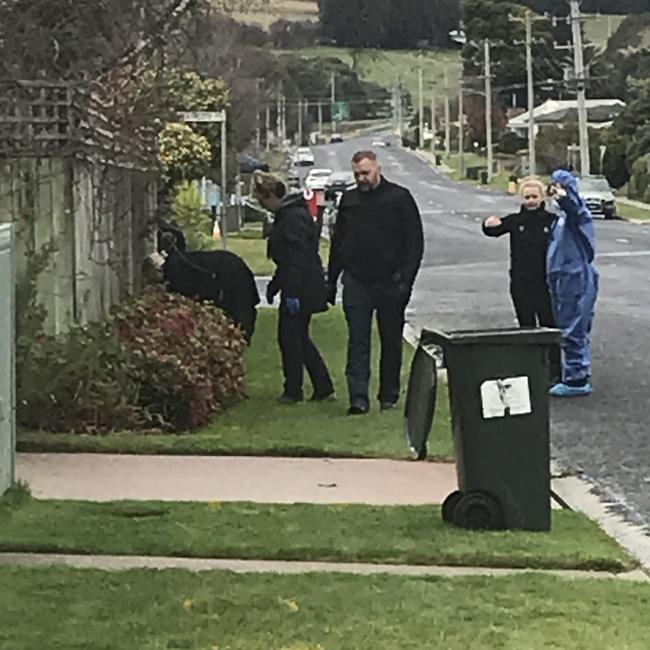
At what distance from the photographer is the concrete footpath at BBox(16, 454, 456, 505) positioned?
8930mm

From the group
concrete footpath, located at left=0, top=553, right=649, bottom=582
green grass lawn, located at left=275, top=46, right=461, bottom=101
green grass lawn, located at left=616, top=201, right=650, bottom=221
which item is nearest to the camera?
concrete footpath, located at left=0, top=553, right=649, bottom=582

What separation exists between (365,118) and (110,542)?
171m

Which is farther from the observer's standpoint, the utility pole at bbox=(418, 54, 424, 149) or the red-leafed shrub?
the utility pole at bbox=(418, 54, 424, 149)

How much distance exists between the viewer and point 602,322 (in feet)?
63.8

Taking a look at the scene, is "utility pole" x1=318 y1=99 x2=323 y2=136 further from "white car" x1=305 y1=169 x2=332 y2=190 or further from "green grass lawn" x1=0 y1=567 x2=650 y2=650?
"green grass lawn" x1=0 y1=567 x2=650 y2=650

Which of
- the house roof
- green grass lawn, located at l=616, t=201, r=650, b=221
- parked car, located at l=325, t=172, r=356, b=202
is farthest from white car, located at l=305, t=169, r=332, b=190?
the house roof

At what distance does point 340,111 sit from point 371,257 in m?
141

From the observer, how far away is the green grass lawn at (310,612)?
5848 mm

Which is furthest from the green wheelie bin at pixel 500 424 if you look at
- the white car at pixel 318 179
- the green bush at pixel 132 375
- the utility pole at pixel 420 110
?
the utility pole at pixel 420 110

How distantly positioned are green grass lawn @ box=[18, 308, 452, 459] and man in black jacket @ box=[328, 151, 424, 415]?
0.46 m

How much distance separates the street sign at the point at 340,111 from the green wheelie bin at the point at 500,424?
5488 inches

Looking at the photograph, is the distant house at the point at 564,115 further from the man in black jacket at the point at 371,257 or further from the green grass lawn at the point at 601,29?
the man in black jacket at the point at 371,257

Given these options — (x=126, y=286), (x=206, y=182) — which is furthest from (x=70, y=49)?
(x=206, y=182)

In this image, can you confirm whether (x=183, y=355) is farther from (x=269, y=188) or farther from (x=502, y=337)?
(x=502, y=337)
